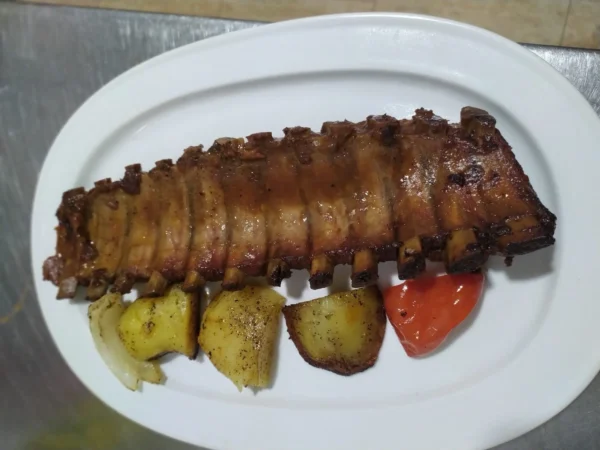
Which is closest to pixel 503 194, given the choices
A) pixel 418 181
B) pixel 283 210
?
pixel 418 181

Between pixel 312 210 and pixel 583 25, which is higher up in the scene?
pixel 583 25

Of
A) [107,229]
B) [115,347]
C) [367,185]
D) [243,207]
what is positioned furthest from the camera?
[115,347]

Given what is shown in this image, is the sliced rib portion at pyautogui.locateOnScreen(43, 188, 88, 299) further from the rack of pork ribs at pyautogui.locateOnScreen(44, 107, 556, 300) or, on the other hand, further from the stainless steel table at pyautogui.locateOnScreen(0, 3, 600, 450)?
the stainless steel table at pyautogui.locateOnScreen(0, 3, 600, 450)

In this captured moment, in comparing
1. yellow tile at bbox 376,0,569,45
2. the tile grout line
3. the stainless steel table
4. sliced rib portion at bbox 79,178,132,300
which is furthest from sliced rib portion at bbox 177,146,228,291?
the tile grout line

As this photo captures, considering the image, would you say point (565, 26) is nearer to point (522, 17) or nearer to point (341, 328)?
point (522, 17)

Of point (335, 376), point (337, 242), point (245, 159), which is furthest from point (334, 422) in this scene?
point (245, 159)

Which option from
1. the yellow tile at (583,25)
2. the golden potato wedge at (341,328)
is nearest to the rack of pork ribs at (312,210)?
the golden potato wedge at (341,328)
